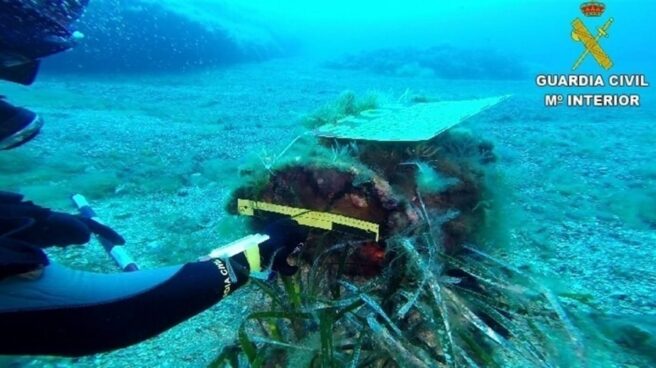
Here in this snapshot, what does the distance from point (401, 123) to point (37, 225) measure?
2.89 meters

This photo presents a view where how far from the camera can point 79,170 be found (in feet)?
22.0

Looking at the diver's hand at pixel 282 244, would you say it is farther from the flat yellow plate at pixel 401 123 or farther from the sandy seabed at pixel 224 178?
the flat yellow plate at pixel 401 123

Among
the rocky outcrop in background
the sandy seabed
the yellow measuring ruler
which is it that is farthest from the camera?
the rocky outcrop in background

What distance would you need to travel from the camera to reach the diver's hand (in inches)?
109

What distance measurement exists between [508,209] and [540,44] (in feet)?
147

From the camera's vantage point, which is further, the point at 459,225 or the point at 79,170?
the point at 79,170

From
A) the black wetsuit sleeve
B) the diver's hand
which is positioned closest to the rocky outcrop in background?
the diver's hand

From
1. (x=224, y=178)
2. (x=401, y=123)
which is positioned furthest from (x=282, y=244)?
(x=224, y=178)

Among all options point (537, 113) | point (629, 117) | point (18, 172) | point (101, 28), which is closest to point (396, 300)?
point (18, 172)

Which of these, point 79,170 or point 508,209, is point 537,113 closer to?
point 508,209

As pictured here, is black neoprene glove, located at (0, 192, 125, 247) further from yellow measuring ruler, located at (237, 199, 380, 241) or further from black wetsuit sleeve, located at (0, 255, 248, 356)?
yellow measuring ruler, located at (237, 199, 380, 241)

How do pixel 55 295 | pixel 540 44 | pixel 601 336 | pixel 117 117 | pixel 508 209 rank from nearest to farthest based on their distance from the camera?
1. pixel 55 295
2. pixel 601 336
3. pixel 508 209
4. pixel 117 117
5. pixel 540 44

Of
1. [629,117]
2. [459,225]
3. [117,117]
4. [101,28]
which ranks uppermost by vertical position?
[101,28]

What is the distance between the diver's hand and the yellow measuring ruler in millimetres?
82
